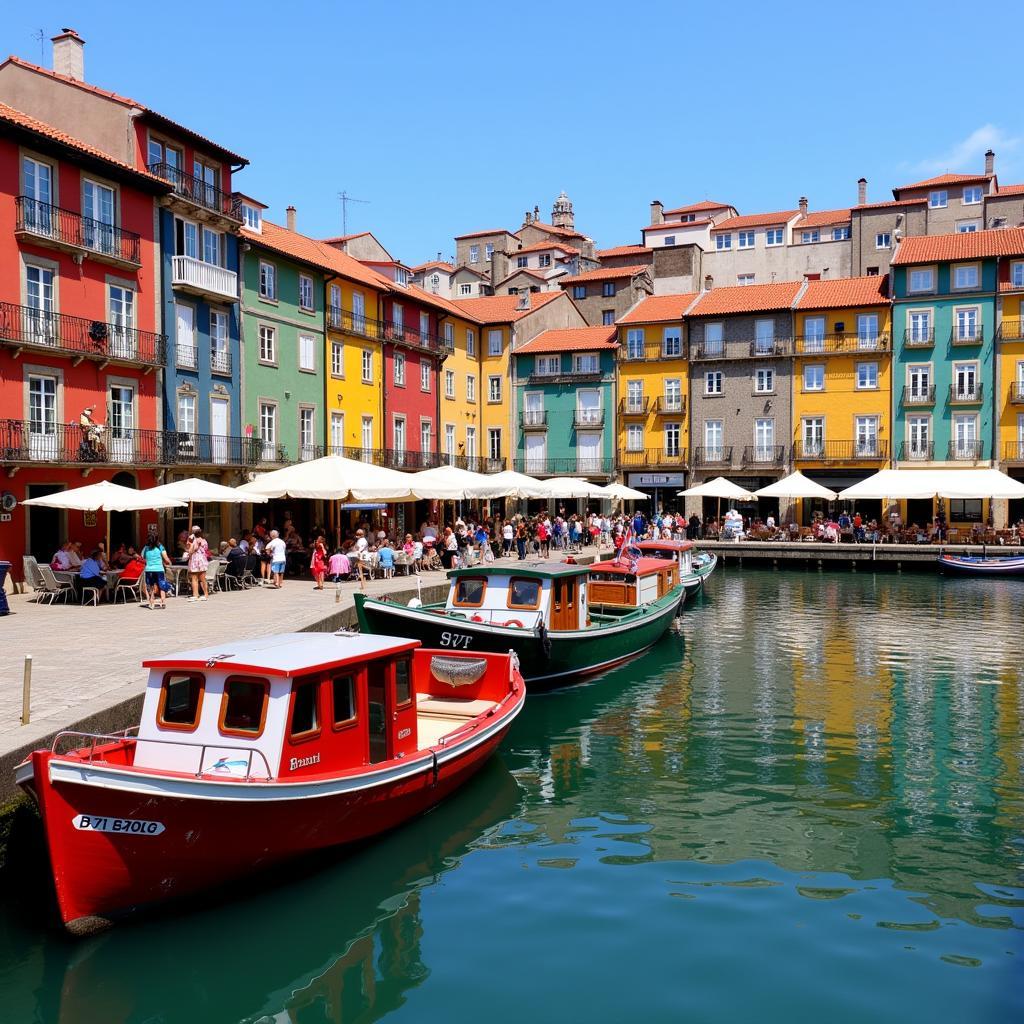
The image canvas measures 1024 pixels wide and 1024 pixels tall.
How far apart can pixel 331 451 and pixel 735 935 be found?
37561mm

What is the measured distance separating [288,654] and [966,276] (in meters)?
51.1

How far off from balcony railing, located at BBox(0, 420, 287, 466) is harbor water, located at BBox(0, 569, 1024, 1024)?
1788 cm

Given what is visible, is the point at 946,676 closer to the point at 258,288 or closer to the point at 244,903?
the point at 244,903

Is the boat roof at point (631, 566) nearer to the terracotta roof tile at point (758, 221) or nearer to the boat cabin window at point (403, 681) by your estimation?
the boat cabin window at point (403, 681)

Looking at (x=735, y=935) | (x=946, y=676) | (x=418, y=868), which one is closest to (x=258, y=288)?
(x=946, y=676)

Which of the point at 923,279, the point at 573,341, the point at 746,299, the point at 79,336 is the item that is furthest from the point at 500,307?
the point at 79,336

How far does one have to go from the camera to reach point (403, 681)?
1241 centimetres

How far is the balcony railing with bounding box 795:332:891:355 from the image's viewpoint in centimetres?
5383

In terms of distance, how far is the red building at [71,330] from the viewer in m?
27.5

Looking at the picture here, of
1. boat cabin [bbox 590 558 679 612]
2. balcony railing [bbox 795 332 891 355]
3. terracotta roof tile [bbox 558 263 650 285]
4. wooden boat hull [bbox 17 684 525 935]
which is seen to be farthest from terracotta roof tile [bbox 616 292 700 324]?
wooden boat hull [bbox 17 684 525 935]

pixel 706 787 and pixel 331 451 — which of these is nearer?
pixel 706 787

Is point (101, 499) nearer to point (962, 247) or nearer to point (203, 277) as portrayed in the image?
point (203, 277)

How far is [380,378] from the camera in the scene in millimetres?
49156

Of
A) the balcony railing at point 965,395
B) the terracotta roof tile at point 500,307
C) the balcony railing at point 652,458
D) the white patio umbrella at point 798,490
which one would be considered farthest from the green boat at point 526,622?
the terracotta roof tile at point 500,307
